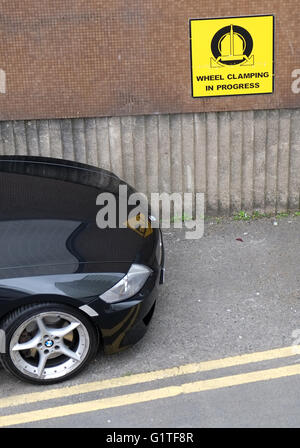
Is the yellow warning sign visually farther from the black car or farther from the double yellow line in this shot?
the double yellow line

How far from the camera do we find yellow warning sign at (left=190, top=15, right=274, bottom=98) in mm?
5945

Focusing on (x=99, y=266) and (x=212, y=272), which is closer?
(x=99, y=266)

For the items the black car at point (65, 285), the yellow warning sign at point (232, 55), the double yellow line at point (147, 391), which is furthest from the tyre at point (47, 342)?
the yellow warning sign at point (232, 55)

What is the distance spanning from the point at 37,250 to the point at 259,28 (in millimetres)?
3704

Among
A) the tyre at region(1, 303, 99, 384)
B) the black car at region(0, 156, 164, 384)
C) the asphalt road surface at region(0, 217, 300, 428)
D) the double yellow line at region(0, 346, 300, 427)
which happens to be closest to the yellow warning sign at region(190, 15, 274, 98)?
the asphalt road surface at region(0, 217, 300, 428)

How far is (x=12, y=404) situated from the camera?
378cm

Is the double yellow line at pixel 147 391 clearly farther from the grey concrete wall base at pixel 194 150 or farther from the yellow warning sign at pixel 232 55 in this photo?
the yellow warning sign at pixel 232 55

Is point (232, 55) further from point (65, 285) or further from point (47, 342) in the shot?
point (47, 342)

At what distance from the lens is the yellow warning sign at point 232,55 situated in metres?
5.95

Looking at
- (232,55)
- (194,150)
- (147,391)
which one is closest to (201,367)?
(147,391)

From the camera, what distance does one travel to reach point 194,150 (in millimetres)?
6375

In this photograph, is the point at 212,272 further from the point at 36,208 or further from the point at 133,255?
the point at 36,208

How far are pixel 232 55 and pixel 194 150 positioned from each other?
44.0 inches

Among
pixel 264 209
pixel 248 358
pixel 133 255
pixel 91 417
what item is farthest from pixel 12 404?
pixel 264 209
